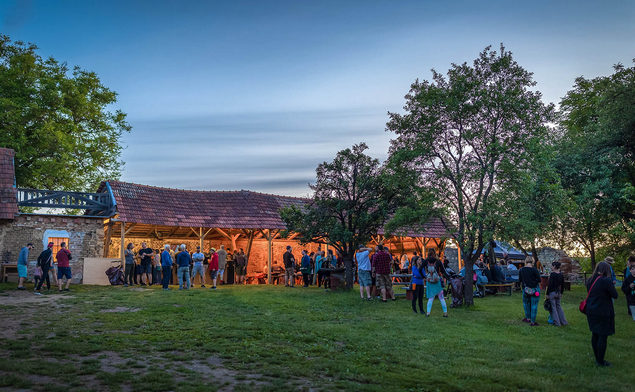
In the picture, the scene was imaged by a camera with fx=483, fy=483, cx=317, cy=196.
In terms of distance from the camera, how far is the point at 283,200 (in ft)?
85.0

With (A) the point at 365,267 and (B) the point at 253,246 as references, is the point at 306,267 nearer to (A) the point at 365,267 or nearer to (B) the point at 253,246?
(B) the point at 253,246

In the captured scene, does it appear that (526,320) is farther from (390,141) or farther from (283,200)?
(283,200)

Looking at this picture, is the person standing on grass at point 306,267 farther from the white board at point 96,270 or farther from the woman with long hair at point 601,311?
the woman with long hair at point 601,311

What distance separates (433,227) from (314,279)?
819cm

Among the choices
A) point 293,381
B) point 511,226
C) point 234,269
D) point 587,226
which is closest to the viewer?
point 293,381

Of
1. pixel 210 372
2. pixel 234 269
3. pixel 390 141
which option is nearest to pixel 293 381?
pixel 210 372

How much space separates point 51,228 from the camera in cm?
1845

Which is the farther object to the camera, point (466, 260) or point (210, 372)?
point (466, 260)

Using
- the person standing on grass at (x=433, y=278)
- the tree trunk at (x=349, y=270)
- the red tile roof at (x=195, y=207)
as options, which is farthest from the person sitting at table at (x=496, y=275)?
the red tile roof at (x=195, y=207)

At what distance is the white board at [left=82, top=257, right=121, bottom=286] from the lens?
18.1 m

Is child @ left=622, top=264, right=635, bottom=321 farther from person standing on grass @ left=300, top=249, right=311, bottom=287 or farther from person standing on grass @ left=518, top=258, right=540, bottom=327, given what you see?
person standing on grass @ left=300, top=249, right=311, bottom=287

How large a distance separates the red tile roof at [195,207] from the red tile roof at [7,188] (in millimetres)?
3658

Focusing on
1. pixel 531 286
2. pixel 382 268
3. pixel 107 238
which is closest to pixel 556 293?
pixel 531 286

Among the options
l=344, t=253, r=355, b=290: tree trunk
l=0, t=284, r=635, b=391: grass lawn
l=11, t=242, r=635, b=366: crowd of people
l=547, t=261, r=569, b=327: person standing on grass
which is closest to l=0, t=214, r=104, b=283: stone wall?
l=11, t=242, r=635, b=366: crowd of people
